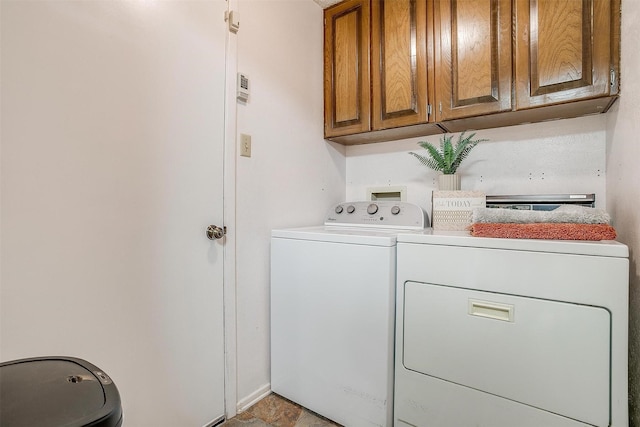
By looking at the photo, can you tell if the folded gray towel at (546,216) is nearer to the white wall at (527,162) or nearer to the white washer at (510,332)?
the white washer at (510,332)

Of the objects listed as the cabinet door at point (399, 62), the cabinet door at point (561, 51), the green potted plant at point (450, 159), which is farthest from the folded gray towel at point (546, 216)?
the cabinet door at point (399, 62)

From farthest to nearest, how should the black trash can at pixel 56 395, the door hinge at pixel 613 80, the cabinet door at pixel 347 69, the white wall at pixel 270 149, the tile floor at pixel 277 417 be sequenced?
the cabinet door at pixel 347 69, the white wall at pixel 270 149, the tile floor at pixel 277 417, the door hinge at pixel 613 80, the black trash can at pixel 56 395

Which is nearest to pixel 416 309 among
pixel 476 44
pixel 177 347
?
pixel 177 347

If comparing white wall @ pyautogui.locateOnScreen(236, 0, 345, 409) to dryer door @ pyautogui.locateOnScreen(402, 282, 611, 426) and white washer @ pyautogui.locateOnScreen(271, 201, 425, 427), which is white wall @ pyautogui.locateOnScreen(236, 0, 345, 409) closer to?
white washer @ pyautogui.locateOnScreen(271, 201, 425, 427)

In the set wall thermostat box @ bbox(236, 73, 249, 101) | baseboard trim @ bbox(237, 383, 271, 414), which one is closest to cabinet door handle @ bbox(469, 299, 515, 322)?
baseboard trim @ bbox(237, 383, 271, 414)

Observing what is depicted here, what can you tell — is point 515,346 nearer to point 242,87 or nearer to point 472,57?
point 472,57

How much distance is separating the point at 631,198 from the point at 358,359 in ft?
3.93

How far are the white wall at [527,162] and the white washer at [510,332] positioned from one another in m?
0.70

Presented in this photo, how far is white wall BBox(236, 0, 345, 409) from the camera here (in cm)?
150

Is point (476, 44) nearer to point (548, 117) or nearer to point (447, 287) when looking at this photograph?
point (548, 117)

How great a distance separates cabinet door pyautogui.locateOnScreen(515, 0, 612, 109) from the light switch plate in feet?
4.25

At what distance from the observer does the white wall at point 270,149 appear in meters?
1.50

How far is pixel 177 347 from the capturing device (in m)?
1.23

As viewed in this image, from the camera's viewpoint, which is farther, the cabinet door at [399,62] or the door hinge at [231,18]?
the cabinet door at [399,62]
